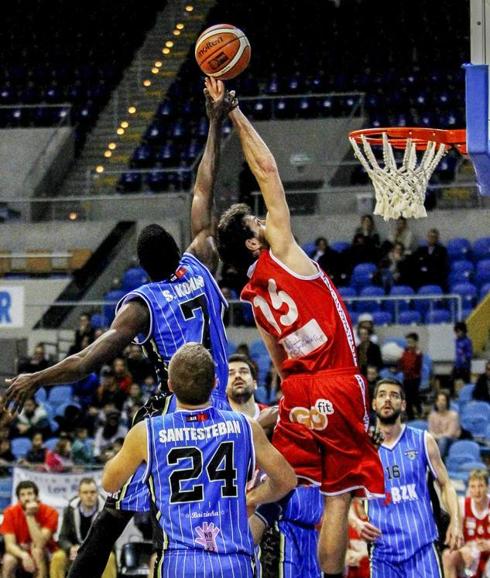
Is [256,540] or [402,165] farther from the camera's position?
[402,165]

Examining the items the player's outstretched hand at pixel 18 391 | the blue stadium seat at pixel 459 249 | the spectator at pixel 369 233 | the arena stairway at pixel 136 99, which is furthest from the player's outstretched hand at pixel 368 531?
the arena stairway at pixel 136 99

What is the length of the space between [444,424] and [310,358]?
8021 millimetres

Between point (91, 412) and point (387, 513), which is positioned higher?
point (91, 412)

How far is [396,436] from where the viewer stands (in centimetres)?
914

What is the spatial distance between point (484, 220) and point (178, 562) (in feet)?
49.0

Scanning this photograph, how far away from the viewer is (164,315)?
274 inches

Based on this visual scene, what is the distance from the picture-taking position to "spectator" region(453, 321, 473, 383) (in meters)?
17.3

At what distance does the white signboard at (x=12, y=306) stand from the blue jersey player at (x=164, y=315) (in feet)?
32.1

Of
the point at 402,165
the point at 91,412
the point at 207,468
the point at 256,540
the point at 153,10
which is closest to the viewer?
the point at 207,468

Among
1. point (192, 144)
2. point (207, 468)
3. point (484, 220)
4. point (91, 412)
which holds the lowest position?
point (207, 468)

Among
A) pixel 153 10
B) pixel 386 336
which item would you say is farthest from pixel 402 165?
pixel 153 10

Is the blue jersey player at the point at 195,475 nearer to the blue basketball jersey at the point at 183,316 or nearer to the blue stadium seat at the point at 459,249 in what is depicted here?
the blue basketball jersey at the point at 183,316

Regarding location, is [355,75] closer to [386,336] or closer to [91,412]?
[386,336]

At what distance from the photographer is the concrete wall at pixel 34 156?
23844 mm
